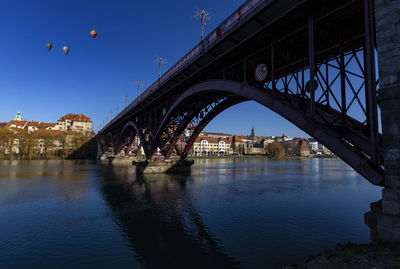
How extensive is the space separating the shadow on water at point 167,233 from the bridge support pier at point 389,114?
4.32m

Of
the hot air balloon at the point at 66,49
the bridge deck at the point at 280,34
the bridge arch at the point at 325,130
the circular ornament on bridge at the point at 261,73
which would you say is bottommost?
the bridge arch at the point at 325,130

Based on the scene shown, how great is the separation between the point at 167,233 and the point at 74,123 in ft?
463

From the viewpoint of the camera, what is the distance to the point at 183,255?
8312mm

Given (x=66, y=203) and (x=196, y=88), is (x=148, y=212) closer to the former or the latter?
(x=66, y=203)

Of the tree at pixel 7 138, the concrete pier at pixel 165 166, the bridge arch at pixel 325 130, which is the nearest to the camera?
the bridge arch at pixel 325 130

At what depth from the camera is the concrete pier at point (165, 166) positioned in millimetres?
34656

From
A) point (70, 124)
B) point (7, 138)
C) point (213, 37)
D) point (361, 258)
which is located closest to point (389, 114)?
point (361, 258)

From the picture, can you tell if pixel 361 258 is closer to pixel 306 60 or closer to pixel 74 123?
pixel 306 60

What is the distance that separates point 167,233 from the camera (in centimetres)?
1056

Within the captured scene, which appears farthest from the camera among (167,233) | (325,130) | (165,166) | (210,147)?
(210,147)

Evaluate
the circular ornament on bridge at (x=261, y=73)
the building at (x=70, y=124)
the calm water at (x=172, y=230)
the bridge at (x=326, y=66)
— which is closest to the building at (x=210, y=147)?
the building at (x=70, y=124)

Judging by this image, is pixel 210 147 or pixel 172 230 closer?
pixel 172 230

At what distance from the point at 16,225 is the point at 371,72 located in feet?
52.0

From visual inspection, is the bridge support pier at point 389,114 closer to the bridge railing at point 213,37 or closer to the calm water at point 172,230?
the calm water at point 172,230
